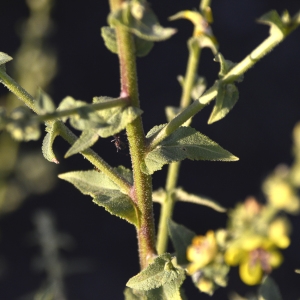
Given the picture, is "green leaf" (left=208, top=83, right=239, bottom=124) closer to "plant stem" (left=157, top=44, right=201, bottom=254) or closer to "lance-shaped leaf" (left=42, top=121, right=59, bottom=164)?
"lance-shaped leaf" (left=42, top=121, right=59, bottom=164)

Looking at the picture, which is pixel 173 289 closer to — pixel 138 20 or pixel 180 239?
pixel 180 239

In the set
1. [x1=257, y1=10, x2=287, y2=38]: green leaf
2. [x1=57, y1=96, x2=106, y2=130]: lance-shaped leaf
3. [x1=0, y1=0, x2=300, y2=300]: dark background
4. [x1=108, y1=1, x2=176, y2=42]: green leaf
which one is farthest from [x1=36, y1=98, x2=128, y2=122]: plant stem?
[x1=0, y1=0, x2=300, y2=300]: dark background

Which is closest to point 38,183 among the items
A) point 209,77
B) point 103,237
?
point 103,237

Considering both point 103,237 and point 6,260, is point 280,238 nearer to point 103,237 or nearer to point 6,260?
point 103,237

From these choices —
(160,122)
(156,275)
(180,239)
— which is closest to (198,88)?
(180,239)

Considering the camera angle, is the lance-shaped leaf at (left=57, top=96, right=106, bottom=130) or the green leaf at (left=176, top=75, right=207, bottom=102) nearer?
the lance-shaped leaf at (left=57, top=96, right=106, bottom=130)
